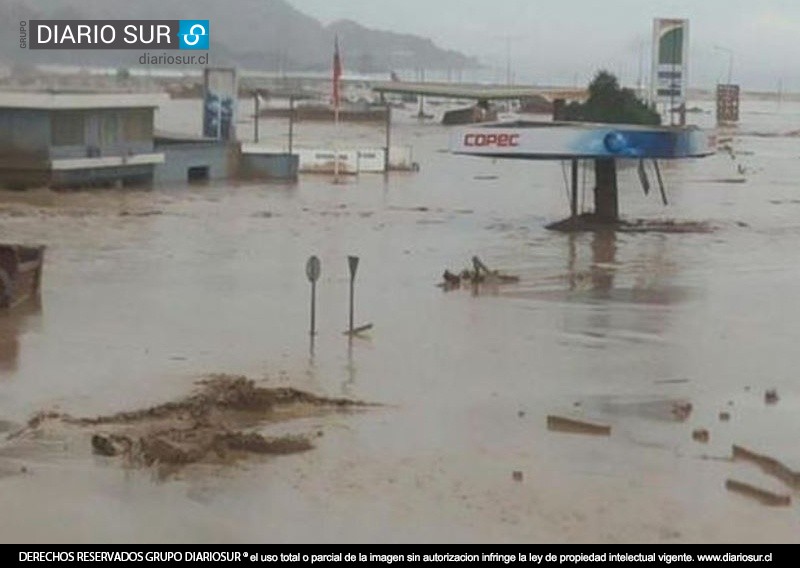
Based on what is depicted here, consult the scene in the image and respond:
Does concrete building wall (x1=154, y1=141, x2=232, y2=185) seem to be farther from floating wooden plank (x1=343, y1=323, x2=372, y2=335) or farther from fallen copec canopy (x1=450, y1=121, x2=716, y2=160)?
floating wooden plank (x1=343, y1=323, x2=372, y2=335)

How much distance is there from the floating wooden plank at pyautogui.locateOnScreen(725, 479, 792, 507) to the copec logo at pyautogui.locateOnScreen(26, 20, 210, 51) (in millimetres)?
43632

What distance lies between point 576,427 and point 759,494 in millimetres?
2665

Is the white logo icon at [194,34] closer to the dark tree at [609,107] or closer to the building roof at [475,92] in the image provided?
the dark tree at [609,107]

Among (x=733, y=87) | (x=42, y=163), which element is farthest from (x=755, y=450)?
(x=733, y=87)

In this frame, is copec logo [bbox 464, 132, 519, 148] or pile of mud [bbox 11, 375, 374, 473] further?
copec logo [bbox 464, 132, 519, 148]

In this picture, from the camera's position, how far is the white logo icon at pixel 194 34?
54853 millimetres

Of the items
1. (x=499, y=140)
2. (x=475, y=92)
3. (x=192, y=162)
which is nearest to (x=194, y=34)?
(x=192, y=162)

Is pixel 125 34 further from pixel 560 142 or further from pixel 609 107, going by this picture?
pixel 560 142

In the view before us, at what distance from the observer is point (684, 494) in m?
12.3

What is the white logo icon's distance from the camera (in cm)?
5485

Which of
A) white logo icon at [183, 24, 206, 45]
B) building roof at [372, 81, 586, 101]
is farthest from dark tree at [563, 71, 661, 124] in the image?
white logo icon at [183, 24, 206, 45]

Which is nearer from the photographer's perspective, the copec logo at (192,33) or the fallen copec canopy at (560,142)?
the fallen copec canopy at (560,142)

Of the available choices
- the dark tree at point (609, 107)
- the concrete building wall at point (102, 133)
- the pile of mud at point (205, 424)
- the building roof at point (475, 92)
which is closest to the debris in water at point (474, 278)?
the pile of mud at point (205, 424)

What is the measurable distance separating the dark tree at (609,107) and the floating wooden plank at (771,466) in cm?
6285
